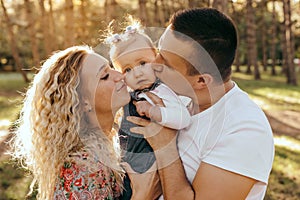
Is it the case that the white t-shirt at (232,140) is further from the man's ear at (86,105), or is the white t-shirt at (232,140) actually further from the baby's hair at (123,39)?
the baby's hair at (123,39)

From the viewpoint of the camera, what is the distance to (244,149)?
2078 millimetres

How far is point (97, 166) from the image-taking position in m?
2.47

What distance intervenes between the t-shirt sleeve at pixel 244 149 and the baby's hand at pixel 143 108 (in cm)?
41

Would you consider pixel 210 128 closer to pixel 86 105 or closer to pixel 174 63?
pixel 174 63

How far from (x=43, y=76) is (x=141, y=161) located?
0.65m

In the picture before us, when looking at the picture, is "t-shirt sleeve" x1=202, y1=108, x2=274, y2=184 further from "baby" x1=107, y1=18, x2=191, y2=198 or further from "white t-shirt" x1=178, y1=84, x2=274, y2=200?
"baby" x1=107, y1=18, x2=191, y2=198

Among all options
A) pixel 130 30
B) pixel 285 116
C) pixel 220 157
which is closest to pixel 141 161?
pixel 220 157

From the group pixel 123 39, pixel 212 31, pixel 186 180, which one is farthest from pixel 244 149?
pixel 123 39

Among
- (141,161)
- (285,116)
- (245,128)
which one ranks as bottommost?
(285,116)

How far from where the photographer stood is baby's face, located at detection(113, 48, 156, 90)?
2.62 meters

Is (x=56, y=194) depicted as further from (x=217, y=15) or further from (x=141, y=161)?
(x=217, y=15)

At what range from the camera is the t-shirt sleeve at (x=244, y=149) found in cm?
208

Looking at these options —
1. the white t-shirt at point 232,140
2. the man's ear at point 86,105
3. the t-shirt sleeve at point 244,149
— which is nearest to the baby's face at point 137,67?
the man's ear at point 86,105

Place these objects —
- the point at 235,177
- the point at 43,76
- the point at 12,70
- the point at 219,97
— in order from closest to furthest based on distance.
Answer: the point at 235,177
the point at 219,97
the point at 43,76
the point at 12,70
